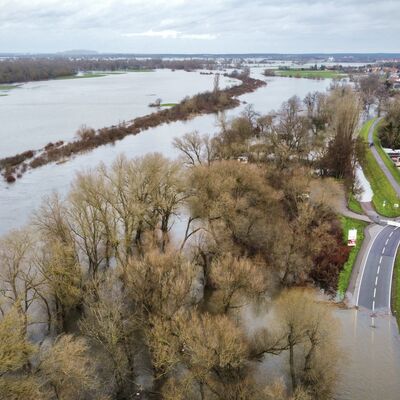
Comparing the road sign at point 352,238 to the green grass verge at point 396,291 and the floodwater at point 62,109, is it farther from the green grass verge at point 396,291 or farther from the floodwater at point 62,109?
the floodwater at point 62,109

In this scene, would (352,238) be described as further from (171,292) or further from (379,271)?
(171,292)

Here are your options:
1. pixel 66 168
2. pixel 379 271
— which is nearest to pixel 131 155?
pixel 66 168

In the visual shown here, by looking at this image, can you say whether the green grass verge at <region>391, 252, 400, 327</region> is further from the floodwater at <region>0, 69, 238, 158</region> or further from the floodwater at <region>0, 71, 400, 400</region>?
the floodwater at <region>0, 69, 238, 158</region>

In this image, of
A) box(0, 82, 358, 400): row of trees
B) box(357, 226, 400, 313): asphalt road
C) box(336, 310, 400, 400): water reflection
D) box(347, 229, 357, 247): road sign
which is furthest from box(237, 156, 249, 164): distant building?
box(336, 310, 400, 400): water reflection

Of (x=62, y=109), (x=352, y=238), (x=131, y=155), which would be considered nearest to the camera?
(x=352, y=238)

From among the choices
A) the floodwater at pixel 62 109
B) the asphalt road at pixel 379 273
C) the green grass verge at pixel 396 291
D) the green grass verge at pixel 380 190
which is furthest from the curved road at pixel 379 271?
the floodwater at pixel 62 109

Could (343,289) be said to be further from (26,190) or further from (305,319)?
(26,190)
